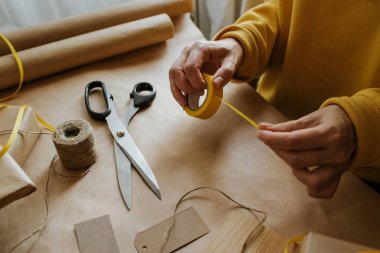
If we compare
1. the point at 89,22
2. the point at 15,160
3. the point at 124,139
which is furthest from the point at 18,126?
the point at 89,22

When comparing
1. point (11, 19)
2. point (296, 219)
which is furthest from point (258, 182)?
point (11, 19)

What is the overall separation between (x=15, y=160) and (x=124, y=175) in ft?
0.62

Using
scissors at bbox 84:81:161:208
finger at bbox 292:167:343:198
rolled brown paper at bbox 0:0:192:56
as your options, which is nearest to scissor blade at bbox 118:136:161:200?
scissors at bbox 84:81:161:208

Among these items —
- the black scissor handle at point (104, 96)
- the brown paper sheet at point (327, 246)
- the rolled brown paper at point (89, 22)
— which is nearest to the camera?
the brown paper sheet at point (327, 246)

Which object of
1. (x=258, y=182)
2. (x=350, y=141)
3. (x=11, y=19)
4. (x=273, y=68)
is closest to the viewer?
(x=350, y=141)

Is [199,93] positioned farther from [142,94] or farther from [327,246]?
[327,246]

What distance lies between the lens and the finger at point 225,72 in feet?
1.86

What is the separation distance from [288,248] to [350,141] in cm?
17

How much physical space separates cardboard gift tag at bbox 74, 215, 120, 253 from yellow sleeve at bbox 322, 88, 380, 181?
37cm

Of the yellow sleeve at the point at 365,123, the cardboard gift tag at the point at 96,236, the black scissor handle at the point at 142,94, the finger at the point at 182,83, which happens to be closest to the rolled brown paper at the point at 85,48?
the black scissor handle at the point at 142,94

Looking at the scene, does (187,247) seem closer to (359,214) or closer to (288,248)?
(288,248)

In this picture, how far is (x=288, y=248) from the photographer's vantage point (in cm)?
46

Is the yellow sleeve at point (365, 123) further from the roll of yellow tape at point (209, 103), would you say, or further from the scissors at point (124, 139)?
the scissors at point (124, 139)

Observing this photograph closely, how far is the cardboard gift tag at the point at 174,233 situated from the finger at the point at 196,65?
0.76ft
